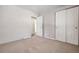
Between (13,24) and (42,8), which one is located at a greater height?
(42,8)

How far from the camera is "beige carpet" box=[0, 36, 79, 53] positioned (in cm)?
157

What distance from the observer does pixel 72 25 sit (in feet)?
5.30

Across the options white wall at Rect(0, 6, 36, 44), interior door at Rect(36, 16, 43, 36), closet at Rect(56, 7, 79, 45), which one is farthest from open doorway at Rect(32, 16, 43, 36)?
closet at Rect(56, 7, 79, 45)

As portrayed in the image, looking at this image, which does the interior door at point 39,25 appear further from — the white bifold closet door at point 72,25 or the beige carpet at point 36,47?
the white bifold closet door at point 72,25

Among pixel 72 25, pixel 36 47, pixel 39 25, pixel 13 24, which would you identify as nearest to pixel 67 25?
pixel 72 25

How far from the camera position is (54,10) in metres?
1.68

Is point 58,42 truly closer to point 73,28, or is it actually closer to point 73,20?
point 73,28

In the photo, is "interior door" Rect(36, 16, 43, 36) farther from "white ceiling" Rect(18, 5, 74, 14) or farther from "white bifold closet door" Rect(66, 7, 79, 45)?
"white bifold closet door" Rect(66, 7, 79, 45)

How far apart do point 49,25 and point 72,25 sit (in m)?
0.49

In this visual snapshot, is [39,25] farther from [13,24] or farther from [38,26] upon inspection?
[13,24]

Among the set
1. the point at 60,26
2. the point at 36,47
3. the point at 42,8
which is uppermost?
the point at 42,8
